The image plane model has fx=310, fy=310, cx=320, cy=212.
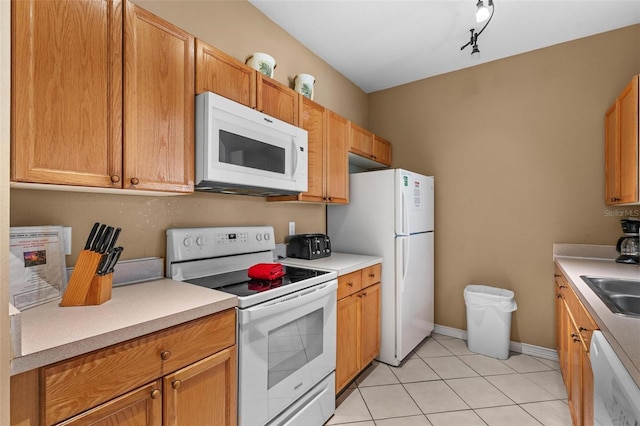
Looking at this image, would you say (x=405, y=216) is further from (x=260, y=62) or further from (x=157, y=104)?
(x=157, y=104)

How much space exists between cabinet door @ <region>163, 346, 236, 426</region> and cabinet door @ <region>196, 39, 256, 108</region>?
1.25m

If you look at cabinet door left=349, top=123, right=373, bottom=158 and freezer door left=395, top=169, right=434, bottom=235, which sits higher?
cabinet door left=349, top=123, right=373, bottom=158

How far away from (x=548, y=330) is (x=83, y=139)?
3.53 metres

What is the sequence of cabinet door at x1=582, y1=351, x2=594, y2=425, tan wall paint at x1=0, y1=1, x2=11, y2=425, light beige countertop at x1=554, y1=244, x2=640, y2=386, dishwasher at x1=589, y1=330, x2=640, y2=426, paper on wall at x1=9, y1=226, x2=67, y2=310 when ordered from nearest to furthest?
tan wall paint at x1=0, y1=1, x2=11, y2=425 → dishwasher at x1=589, y1=330, x2=640, y2=426 → light beige countertop at x1=554, y1=244, x2=640, y2=386 → paper on wall at x1=9, y1=226, x2=67, y2=310 → cabinet door at x1=582, y1=351, x2=594, y2=425

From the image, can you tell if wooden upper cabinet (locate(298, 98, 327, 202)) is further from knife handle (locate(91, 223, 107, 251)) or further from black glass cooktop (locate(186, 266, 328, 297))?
knife handle (locate(91, 223, 107, 251))

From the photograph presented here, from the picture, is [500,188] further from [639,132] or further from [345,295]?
[345,295]

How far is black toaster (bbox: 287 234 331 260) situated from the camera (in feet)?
7.72

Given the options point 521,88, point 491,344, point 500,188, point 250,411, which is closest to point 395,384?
point 491,344

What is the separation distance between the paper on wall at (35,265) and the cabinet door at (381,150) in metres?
2.62

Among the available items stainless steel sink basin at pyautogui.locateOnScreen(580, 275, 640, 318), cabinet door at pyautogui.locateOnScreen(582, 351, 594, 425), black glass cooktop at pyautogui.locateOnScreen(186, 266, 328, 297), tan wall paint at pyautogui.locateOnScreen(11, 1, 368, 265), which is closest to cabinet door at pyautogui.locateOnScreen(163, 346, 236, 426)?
black glass cooktop at pyautogui.locateOnScreen(186, 266, 328, 297)

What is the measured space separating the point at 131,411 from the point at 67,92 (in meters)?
1.10

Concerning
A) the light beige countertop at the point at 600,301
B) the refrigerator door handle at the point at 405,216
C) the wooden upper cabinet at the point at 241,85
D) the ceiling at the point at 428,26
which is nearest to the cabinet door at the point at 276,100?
the wooden upper cabinet at the point at 241,85

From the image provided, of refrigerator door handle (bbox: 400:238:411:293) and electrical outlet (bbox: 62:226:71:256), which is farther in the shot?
refrigerator door handle (bbox: 400:238:411:293)

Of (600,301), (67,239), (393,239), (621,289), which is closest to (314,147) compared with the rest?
(393,239)
